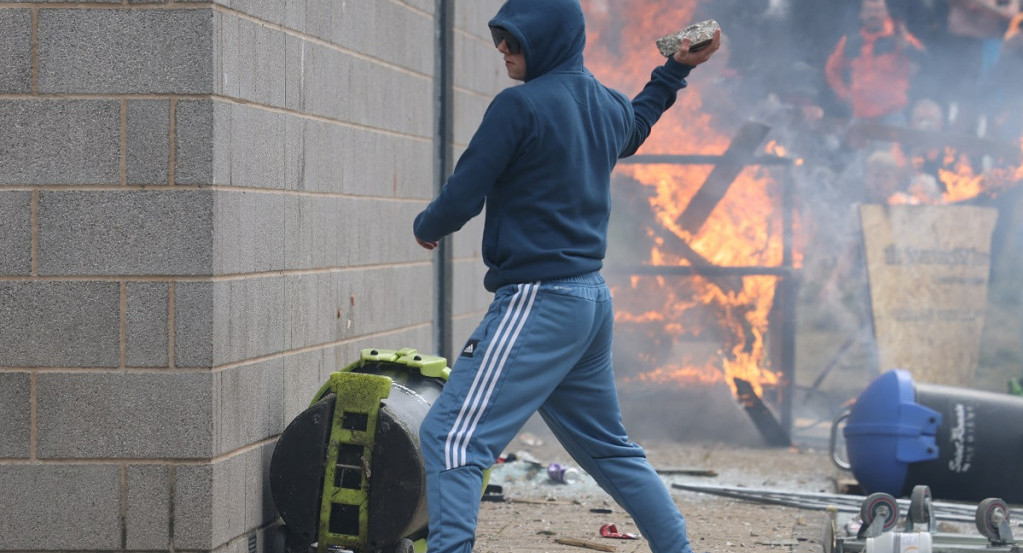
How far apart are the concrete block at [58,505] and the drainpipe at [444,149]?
3.48 m

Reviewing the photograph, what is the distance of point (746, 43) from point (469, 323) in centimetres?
326

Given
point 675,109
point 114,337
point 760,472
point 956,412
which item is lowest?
point 760,472

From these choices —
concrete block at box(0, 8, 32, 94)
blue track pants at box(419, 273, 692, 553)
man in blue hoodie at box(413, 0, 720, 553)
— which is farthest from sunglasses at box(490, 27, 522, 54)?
concrete block at box(0, 8, 32, 94)

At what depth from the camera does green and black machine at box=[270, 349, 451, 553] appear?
198 inches

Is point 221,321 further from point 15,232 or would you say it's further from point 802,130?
point 802,130

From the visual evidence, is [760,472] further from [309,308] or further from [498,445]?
[498,445]

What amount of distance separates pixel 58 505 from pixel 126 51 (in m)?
1.53

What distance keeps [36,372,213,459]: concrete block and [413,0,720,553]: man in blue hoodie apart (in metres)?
1.03


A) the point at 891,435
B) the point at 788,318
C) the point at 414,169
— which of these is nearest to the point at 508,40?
the point at 414,169

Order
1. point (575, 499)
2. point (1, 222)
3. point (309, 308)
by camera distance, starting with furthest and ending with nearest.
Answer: point (575, 499)
point (309, 308)
point (1, 222)

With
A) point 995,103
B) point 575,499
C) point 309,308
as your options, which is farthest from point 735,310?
point 309,308

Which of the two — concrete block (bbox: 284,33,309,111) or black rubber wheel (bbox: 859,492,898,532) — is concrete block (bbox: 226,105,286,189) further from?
black rubber wheel (bbox: 859,492,898,532)

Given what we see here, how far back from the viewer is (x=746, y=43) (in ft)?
33.8

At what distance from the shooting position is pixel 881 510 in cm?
589
